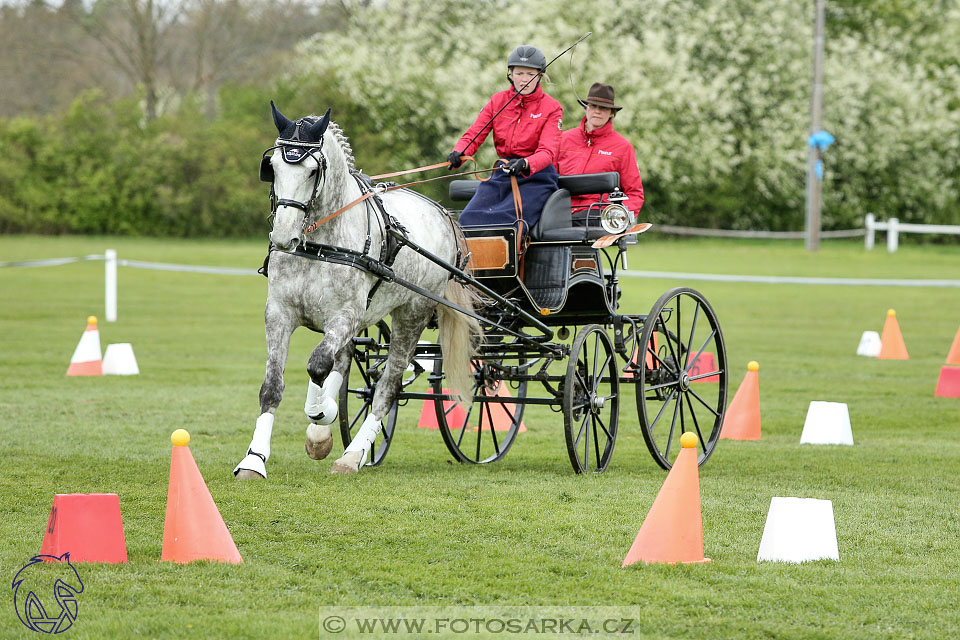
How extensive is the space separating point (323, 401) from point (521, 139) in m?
2.15

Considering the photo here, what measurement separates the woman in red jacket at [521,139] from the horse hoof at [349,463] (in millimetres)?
1579

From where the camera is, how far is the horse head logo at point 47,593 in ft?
14.5

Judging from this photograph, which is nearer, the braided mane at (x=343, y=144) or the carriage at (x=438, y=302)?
the carriage at (x=438, y=302)

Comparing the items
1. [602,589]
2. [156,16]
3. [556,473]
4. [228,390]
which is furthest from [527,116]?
[156,16]

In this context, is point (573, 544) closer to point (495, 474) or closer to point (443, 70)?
point (495, 474)

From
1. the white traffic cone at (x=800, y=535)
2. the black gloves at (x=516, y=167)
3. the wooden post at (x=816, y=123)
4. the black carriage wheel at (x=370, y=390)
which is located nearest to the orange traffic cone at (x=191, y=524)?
the white traffic cone at (x=800, y=535)

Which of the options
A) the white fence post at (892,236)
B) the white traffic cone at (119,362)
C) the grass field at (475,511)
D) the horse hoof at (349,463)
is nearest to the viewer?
the grass field at (475,511)

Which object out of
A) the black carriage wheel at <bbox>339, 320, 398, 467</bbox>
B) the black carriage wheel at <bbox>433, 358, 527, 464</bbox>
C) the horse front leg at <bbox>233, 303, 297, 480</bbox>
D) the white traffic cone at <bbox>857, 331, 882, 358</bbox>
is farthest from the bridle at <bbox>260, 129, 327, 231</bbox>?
the white traffic cone at <bbox>857, 331, 882, 358</bbox>

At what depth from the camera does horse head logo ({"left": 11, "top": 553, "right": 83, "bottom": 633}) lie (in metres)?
4.42

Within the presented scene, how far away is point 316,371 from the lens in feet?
21.5

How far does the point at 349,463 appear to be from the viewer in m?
7.29

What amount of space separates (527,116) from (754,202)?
112 ft

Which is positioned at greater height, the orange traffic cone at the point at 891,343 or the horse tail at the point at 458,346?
the horse tail at the point at 458,346

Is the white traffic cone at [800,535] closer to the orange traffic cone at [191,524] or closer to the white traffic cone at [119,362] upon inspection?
the orange traffic cone at [191,524]
